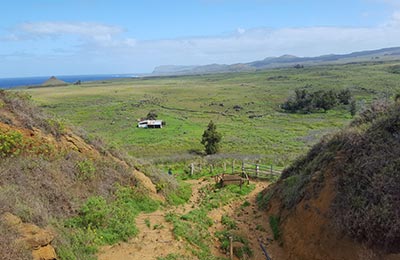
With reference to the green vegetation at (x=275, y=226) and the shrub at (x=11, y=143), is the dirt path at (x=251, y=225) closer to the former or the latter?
the green vegetation at (x=275, y=226)

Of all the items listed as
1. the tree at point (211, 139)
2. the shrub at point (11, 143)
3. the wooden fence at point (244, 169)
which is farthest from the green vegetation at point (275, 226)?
the tree at point (211, 139)

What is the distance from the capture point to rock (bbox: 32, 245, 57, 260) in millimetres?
8003

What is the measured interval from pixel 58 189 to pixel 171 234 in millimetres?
3981

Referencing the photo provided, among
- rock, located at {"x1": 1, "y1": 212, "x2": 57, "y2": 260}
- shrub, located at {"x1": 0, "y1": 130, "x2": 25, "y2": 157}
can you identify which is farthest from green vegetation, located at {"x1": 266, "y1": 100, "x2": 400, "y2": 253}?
shrub, located at {"x1": 0, "y1": 130, "x2": 25, "y2": 157}

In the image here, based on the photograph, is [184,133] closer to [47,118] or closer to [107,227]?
[47,118]

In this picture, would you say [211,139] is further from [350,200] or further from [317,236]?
[350,200]

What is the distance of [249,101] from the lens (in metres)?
99.1

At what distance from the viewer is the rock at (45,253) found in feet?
26.3

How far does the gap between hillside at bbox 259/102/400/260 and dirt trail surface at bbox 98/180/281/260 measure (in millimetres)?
809

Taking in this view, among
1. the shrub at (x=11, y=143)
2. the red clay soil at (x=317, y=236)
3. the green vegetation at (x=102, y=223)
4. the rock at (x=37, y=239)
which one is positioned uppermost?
the shrub at (x=11, y=143)

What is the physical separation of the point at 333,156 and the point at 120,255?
8.21 metres

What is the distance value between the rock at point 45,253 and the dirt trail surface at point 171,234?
1349 millimetres

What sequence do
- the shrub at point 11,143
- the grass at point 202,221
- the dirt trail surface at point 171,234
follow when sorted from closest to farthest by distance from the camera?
1. the dirt trail surface at point 171,234
2. the grass at point 202,221
3. the shrub at point 11,143

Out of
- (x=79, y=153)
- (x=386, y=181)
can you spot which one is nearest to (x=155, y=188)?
(x=79, y=153)
